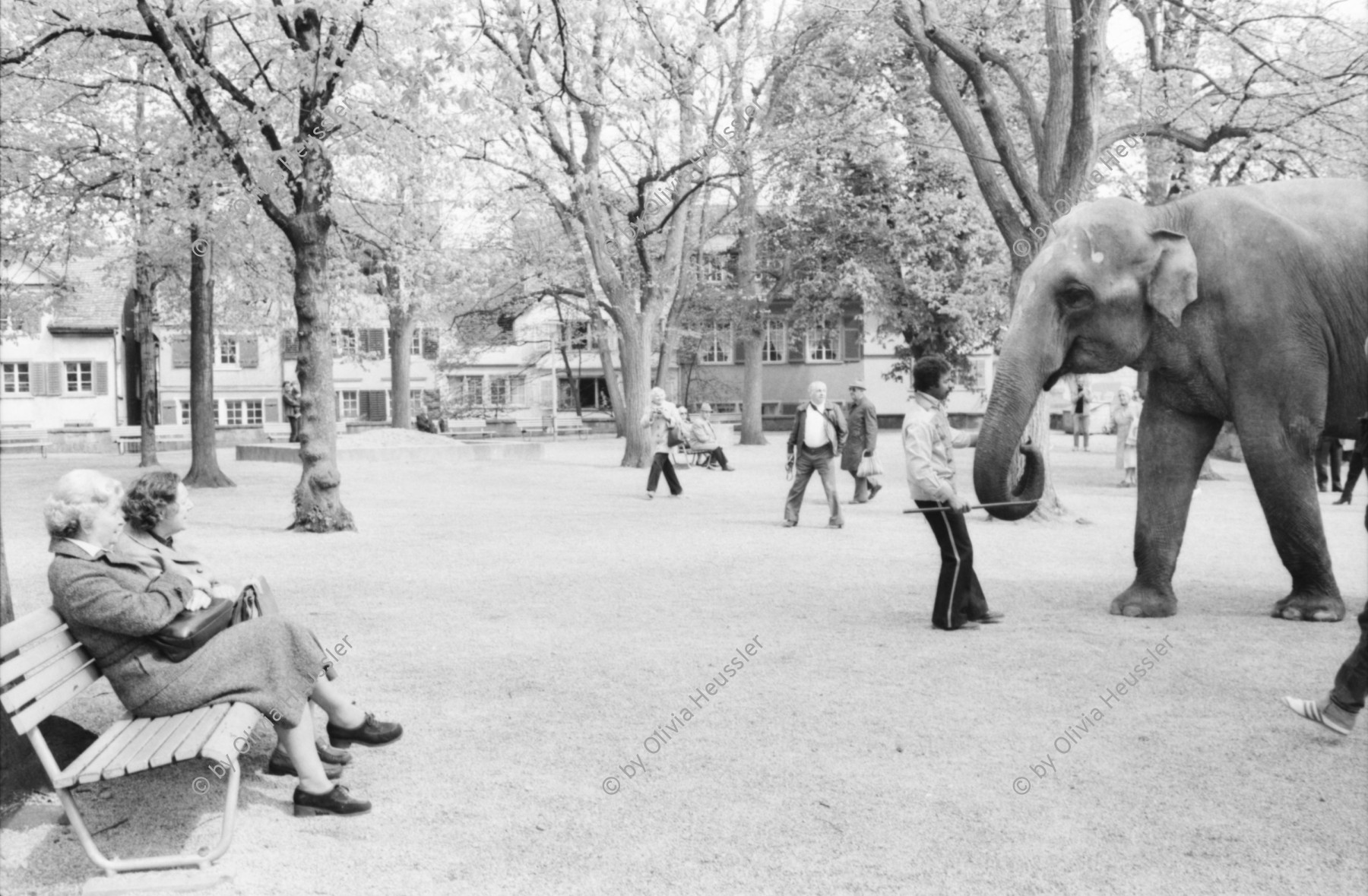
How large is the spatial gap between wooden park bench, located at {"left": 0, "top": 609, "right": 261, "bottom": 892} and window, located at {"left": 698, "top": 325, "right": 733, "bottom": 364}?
4073 cm

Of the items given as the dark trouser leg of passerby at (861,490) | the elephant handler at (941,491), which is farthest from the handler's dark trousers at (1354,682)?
the dark trouser leg of passerby at (861,490)

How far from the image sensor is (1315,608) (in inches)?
344

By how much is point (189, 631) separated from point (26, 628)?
58 centimetres

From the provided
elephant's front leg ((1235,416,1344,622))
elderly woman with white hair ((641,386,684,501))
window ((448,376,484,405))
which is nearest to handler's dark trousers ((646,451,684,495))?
elderly woman with white hair ((641,386,684,501))

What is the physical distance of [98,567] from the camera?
4.61 meters

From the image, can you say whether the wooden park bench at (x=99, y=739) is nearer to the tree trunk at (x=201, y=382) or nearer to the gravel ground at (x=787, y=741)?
the gravel ground at (x=787, y=741)

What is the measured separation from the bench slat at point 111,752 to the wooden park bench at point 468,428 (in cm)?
4196

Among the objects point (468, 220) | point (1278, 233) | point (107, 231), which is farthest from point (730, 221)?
point (1278, 233)

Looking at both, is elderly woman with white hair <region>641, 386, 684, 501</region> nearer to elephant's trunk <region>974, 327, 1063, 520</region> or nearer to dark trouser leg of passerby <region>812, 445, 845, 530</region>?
dark trouser leg of passerby <region>812, 445, 845, 530</region>

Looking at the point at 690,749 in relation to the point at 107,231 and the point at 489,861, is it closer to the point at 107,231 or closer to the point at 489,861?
the point at 489,861

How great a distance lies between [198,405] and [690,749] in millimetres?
18574

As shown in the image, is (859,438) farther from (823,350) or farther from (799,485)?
(823,350)

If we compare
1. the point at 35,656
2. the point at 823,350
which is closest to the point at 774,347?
the point at 823,350

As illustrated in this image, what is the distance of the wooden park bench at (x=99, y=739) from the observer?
13.5 ft
